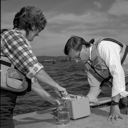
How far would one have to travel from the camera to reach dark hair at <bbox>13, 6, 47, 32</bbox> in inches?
136

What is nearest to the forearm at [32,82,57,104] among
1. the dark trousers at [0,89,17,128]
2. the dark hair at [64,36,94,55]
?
the dark trousers at [0,89,17,128]

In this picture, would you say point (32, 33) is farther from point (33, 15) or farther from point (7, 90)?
point (7, 90)

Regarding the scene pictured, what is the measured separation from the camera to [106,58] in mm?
5023

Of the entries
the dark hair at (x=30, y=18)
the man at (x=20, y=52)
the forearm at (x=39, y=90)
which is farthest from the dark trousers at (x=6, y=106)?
the dark hair at (x=30, y=18)

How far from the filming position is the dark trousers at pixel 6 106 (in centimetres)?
338

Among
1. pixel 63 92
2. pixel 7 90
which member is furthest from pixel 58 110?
pixel 7 90

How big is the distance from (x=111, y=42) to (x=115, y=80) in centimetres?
63

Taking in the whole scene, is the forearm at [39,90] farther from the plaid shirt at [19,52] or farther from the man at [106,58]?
the man at [106,58]

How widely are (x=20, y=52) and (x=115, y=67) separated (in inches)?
78.9

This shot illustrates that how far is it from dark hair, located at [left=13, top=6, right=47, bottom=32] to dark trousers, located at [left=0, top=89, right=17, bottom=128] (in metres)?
0.69

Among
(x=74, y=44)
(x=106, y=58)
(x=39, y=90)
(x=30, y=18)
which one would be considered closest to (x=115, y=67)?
(x=106, y=58)

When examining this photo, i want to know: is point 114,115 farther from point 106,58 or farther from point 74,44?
point 74,44

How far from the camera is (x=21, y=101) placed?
37.5 ft

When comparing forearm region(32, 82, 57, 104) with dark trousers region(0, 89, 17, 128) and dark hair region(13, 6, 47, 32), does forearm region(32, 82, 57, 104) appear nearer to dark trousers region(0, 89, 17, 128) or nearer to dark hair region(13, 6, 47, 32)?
dark trousers region(0, 89, 17, 128)
